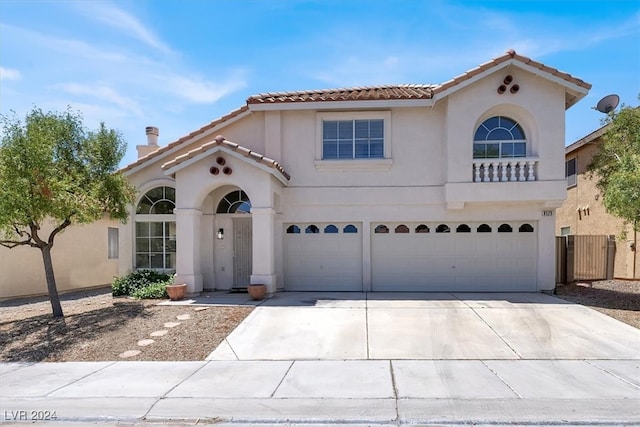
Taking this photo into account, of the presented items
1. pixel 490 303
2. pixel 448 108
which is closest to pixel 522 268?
pixel 490 303

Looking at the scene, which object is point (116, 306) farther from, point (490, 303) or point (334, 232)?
point (490, 303)

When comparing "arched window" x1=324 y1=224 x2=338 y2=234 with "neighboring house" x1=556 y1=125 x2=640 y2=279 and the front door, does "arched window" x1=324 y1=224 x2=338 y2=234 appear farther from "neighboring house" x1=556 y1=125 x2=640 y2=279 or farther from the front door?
"neighboring house" x1=556 y1=125 x2=640 y2=279

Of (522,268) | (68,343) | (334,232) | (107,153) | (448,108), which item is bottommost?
(68,343)

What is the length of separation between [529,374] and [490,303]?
4778mm

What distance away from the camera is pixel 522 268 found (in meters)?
12.1

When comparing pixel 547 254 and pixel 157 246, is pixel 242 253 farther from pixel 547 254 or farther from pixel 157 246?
pixel 547 254

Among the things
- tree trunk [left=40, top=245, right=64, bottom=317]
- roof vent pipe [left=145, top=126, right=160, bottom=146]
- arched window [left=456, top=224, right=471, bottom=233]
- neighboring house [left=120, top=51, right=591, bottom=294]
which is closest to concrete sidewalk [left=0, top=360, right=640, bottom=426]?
tree trunk [left=40, top=245, right=64, bottom=317]

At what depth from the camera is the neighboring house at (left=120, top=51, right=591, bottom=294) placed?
1142cm

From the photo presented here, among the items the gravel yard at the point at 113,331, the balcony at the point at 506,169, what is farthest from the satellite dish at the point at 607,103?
the gravel yard at the point at 113,331

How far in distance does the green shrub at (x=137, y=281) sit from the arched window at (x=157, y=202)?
2.04 m

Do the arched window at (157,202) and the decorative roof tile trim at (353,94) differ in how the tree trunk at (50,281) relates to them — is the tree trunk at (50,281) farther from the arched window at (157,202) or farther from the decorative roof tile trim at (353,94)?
the decorative roof tile trim at (353,94)

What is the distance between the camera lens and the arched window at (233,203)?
1268 cm

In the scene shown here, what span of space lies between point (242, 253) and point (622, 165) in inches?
411

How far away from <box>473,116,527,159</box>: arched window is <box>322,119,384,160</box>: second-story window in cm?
288
